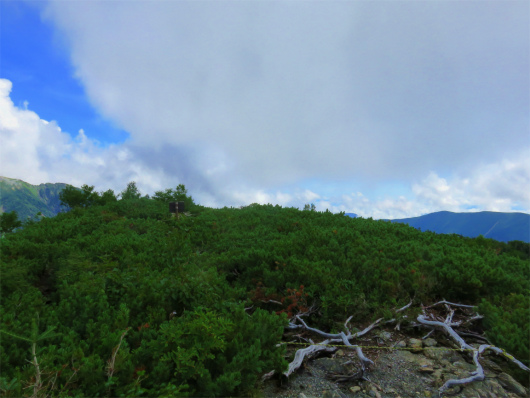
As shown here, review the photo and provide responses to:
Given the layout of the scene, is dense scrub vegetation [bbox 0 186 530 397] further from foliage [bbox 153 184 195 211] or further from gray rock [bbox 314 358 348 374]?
foliage [bbox 153 184 195 211]

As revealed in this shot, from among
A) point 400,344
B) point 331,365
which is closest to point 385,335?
point 400,344

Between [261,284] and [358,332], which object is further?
[261,284]

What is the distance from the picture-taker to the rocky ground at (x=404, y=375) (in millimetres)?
3844

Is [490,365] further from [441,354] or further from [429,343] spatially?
[429,343]

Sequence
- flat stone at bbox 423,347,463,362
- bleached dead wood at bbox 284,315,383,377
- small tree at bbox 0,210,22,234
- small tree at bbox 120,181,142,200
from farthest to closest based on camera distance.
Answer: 1. small tree at bbox 120,181,142,200
2. small tree at bbox 0,210,22,234
3. flat stone at bbox 423,347,463,362
4. bleached dead wood at bbox 284,315,383,377

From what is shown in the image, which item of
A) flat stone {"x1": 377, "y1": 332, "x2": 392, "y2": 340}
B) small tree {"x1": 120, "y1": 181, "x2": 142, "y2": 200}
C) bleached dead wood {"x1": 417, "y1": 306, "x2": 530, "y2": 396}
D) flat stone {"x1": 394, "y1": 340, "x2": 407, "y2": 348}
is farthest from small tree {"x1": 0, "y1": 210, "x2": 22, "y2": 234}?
bleached dead wood {"x1": 417, "y1": 306, "x2": 530, "y2": 396}

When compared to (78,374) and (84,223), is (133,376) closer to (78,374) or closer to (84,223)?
(78,374)

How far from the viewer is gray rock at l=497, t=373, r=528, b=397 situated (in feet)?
13.1

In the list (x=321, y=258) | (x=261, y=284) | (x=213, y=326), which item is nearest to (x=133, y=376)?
(x=213, y=326)

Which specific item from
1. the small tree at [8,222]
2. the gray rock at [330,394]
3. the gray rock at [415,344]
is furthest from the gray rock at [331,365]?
the small tree at [8,222]

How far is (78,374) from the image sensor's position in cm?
305

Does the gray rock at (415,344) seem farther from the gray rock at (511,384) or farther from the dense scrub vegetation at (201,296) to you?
the gray rock at (511,384)

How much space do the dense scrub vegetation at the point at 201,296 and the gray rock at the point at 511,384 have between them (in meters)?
0.42

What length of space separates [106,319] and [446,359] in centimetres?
567
